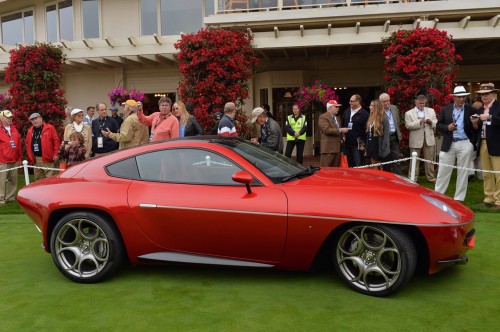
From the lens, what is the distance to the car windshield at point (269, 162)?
415 cm

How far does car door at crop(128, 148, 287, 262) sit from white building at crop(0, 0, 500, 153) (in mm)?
7829

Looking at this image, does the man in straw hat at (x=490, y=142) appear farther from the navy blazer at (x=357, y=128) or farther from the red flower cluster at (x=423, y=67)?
the red flower cluster at (x=423, y=67)

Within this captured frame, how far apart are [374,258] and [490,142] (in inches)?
172

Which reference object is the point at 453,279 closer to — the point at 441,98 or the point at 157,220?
the point at 157,220

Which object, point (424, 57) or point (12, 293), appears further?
point (424, 57)

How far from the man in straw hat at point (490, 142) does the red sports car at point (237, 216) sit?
3370mm

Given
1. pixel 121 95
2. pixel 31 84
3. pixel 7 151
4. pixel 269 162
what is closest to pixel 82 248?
pixel 269 162

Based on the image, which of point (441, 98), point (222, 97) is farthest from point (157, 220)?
point (441, 98)

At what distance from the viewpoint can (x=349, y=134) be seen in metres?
8.60

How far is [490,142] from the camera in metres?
6.94

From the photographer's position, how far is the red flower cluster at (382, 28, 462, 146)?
9.84 m

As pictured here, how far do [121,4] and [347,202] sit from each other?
13568 millimetres

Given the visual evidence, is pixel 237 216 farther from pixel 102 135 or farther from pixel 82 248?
pixel 102 135

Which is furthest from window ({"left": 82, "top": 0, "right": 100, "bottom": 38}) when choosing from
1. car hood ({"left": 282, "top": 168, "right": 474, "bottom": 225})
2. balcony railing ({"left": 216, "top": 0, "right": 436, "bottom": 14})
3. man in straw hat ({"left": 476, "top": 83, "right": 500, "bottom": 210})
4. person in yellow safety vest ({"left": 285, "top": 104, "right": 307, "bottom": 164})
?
car hood ({"left": 282, "top": 168, "right": 474, "bottom": 225})
